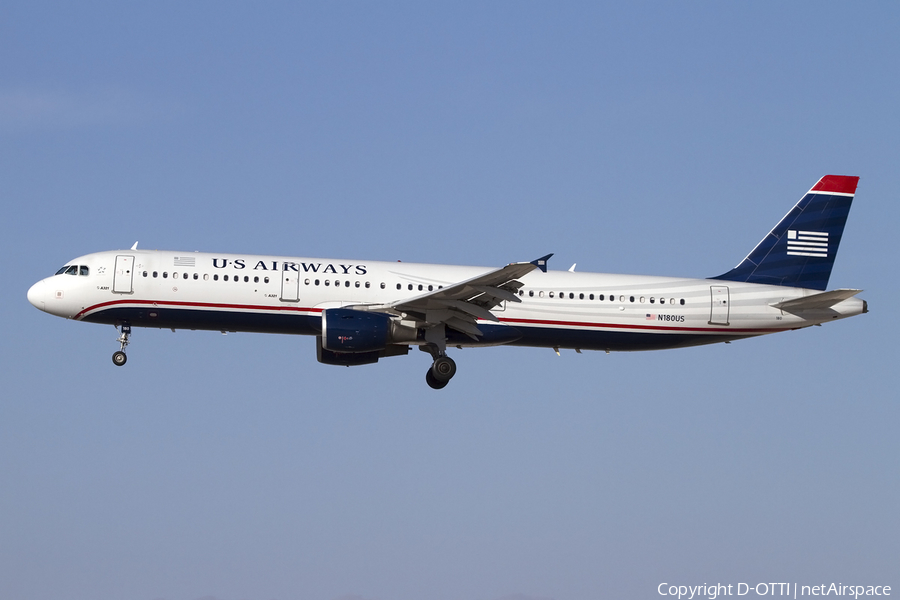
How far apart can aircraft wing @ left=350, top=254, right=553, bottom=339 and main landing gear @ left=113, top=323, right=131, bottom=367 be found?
319 inches

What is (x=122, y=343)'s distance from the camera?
38469 mm

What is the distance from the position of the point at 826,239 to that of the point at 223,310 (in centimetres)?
2298

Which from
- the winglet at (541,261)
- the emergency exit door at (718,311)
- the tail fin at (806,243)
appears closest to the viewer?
the winglet at (541,261)

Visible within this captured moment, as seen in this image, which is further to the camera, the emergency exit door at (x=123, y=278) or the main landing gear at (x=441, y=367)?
the main landing gear at (x=441, y=367)

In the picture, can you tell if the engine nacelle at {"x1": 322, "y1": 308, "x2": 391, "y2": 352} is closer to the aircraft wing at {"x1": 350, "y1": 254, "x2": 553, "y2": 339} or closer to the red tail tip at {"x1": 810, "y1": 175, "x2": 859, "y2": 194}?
the aircraft wing at {"x1": 350, "y1": 254, "x2": 553, "y2": 339}

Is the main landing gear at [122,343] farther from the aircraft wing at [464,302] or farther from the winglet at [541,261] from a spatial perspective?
the winglet at [541,261]

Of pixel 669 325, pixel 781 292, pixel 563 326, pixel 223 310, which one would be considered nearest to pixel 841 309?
pixel 781 292

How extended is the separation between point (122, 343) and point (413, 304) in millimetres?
10116

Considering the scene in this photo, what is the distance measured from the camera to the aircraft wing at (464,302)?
35.7m

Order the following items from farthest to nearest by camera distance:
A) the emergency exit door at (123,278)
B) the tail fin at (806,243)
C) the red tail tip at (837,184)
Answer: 1. the red tail tip at (837,184)
2. the tail fin at (806,243)
3. the emergency exit door at (123,278)

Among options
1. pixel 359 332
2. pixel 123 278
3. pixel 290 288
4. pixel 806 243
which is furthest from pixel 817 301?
pixel 123 278

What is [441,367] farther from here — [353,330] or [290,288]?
[290,288]

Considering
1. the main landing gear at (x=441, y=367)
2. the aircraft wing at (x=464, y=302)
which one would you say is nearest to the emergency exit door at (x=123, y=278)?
the aircraft wing at (x=464, y=302)

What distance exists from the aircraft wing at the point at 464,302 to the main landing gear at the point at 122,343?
810 centimetres
